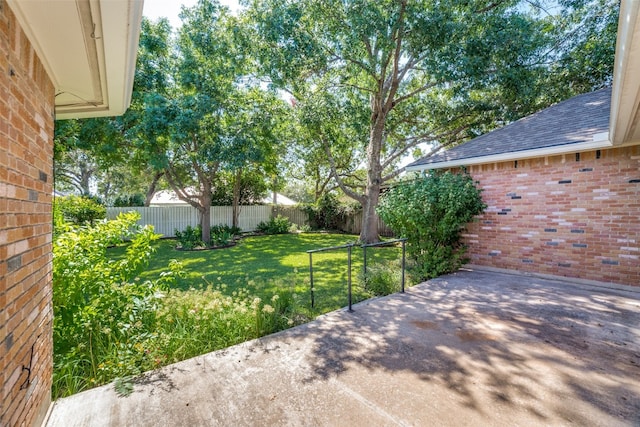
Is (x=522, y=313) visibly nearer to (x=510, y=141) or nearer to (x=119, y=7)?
(x=510, y=141)

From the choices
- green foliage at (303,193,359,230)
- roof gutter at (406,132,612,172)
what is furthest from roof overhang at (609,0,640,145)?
green foliage at (303,193,359,230)

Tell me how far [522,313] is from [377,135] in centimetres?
805

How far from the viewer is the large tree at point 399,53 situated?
307 inches

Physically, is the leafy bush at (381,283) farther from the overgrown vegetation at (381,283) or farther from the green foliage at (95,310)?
the green foliage at (95,310)

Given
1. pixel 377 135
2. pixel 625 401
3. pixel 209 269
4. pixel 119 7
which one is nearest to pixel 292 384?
pixel 625 401

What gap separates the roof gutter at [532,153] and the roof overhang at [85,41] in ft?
22.2

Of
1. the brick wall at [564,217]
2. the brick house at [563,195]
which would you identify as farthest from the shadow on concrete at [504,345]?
the brick house at [563,195]

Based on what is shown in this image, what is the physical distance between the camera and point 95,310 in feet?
10.1

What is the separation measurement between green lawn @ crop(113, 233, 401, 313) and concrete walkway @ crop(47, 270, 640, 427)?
1.38m

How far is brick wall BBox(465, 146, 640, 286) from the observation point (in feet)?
17.4

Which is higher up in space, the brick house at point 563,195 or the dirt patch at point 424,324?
the brick house at point 563,195

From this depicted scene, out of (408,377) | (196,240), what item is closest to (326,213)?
(196,240)

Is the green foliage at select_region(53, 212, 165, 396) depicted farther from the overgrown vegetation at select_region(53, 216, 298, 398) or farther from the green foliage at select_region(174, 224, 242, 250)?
the green foliage at select_region(174, 224, 242, 250)

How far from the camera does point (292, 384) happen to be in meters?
2.59
